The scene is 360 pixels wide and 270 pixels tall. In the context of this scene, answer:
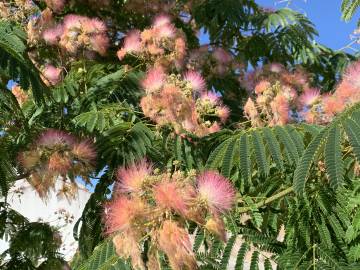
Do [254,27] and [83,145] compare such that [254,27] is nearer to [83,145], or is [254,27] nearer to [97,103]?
[97,103]

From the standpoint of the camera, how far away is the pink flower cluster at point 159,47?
14.1 ft

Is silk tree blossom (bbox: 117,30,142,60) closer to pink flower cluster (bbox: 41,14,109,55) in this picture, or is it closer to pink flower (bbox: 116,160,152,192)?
pink flower cluster (bbox: 41,14,109,55)

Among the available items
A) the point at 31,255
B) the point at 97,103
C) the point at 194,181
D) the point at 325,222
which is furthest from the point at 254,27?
the point at 194,181

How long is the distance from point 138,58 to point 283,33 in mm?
1903

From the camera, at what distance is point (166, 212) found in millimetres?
1931

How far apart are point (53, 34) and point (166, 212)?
311 cm

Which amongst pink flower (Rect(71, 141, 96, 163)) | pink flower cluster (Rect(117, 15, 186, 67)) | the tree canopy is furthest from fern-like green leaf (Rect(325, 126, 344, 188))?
pink flower cluster (Rect(117, 15, 186, 67))

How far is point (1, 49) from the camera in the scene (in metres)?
3.48

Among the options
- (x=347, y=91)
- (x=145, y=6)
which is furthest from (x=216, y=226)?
(x=145, y=6)

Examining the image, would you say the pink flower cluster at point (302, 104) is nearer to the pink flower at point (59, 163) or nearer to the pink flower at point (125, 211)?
the pink flower at point (59, 163)

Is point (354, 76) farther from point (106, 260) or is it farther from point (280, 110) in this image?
point (106, 260)

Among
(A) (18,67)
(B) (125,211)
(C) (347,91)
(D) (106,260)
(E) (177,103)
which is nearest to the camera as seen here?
(B) (125,211)

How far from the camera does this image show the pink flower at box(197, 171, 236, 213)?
204 centimetres

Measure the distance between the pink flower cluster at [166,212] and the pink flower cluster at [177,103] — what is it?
98cm
